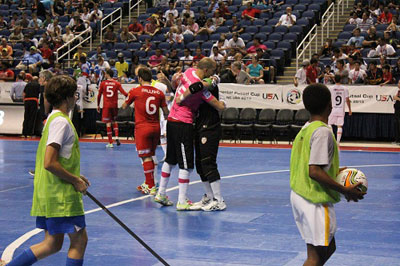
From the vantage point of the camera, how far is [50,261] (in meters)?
7.32

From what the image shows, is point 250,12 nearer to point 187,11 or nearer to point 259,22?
point 259,22

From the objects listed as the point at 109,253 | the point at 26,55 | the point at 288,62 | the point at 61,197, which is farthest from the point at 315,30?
the point at 61,197

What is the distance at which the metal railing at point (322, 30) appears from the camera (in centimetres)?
2461

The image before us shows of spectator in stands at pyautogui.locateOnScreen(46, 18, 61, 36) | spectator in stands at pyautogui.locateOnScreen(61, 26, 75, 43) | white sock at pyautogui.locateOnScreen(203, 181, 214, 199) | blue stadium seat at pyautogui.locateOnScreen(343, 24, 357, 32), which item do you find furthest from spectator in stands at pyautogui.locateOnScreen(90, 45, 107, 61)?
white sock at pyautogui.locateOnScreen(203, 181, 214, 199)

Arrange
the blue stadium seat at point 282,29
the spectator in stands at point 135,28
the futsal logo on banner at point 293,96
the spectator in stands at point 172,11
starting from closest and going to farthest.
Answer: the futsal logo on banner at point 293,96 < the blue stadium seat at point 282,29 < the spectator in stands at point 135,28 < the spectator in stands at point 172,11

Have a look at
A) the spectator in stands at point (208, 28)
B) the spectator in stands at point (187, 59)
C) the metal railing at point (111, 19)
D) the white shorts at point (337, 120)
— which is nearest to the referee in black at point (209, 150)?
the white shorts at point (337, 120)

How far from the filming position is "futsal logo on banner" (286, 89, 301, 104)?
859 inches

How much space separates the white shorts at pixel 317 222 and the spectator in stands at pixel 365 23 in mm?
20362

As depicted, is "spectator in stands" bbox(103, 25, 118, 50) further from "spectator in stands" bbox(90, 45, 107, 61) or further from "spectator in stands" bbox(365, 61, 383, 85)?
"spectator in stands" bbox(365, 61, 383, 85)

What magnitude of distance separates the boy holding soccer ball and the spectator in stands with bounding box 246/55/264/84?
17.6 m

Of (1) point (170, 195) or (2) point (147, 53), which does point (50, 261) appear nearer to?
(1) point (170, 195)

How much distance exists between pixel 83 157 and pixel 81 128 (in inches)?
266

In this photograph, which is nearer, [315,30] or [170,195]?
[170,195]

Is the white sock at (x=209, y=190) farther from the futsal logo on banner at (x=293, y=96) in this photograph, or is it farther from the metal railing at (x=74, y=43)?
the metal railing at (x=74, y=43)
